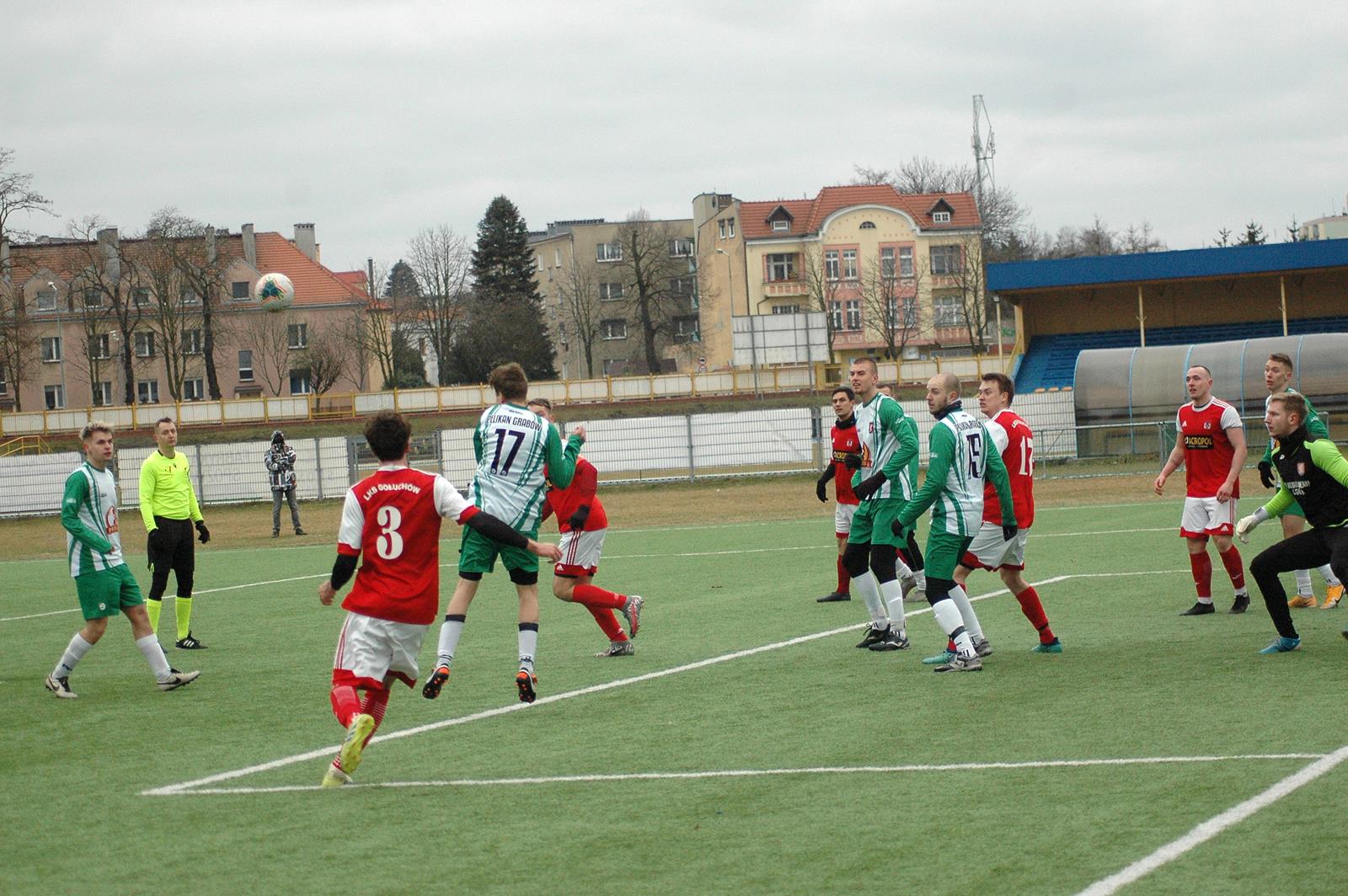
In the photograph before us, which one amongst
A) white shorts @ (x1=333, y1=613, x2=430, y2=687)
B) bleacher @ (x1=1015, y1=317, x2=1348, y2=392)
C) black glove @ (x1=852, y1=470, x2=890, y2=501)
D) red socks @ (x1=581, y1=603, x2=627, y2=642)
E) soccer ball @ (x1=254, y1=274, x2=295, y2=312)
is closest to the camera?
white shorts @ (x1=333, y1=613, x2=430, y2=687)

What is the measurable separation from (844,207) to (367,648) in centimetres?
8033

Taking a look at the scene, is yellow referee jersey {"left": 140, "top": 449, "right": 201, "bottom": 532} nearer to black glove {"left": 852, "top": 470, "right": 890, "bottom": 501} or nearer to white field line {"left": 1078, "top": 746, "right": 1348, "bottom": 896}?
black glove {"left": 852, "top": 470, "right": 890, "bottom": 501}

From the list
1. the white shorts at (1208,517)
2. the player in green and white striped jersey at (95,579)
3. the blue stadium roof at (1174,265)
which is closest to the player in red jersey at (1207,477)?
the white shorts at (1208,517)

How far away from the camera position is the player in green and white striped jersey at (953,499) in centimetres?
952

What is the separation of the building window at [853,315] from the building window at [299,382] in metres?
31.8

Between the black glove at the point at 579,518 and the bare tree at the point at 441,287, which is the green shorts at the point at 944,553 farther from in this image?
the bare tree at the point at 441,287

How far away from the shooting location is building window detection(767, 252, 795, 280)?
85.8 m

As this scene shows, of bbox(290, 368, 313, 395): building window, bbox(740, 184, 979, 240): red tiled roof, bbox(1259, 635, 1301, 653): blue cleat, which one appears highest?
bbox(740, 184, 979, 240): red tiled roof

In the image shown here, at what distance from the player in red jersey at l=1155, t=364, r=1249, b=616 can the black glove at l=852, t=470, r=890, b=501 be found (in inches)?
110

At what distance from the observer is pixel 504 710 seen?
8.91m

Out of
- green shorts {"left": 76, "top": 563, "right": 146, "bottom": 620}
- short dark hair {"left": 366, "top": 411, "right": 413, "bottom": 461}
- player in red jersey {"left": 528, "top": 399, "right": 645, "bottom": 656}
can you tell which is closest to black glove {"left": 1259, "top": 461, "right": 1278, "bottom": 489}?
player in red jersey {"left": 528, "top": 399, "right": 645, "bottom": 656}

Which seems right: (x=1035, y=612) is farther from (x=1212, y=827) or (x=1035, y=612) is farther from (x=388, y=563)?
(x=388, y=563)

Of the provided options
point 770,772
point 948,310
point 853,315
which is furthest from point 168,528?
point 853,315

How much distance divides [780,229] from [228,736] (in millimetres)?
79463
